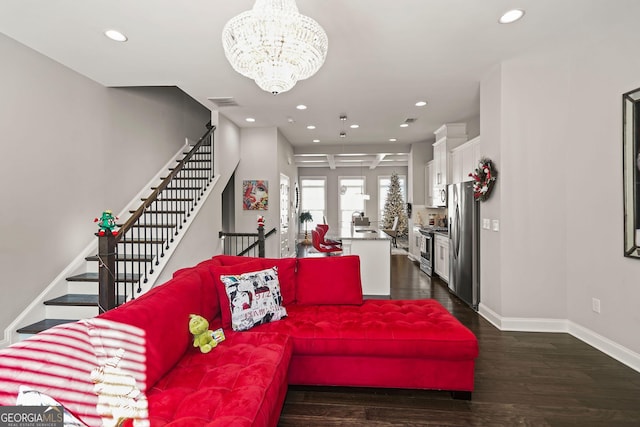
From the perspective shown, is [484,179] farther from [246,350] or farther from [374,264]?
[246,350]

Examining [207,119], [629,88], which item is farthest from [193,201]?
[629,88]

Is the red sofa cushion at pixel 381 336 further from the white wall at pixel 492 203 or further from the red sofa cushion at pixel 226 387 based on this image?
the white wall at pixel 492 203

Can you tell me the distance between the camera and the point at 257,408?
1426 millimetres

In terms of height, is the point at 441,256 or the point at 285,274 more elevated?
the point at 285,274

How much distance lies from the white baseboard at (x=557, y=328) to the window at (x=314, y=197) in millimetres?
8769

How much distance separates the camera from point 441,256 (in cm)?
588

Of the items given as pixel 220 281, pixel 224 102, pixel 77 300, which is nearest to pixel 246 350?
pixel 220 281

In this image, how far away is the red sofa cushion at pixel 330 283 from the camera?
294 centimetres

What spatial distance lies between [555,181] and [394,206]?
8030 mm

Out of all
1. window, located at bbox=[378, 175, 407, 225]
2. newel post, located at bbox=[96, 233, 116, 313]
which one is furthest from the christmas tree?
newel post, located at bbox=[96, 233, 116, 313]

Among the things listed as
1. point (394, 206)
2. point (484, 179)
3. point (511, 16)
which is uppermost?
point (511, 16)

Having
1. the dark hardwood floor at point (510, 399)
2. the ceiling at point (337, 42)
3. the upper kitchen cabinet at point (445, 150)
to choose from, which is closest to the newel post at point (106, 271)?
the dark hardwood floor at point (510, 399)

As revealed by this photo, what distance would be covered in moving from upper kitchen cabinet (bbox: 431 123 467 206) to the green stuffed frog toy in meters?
5.58

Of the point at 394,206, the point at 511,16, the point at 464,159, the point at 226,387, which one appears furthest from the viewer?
the point at 394,206
